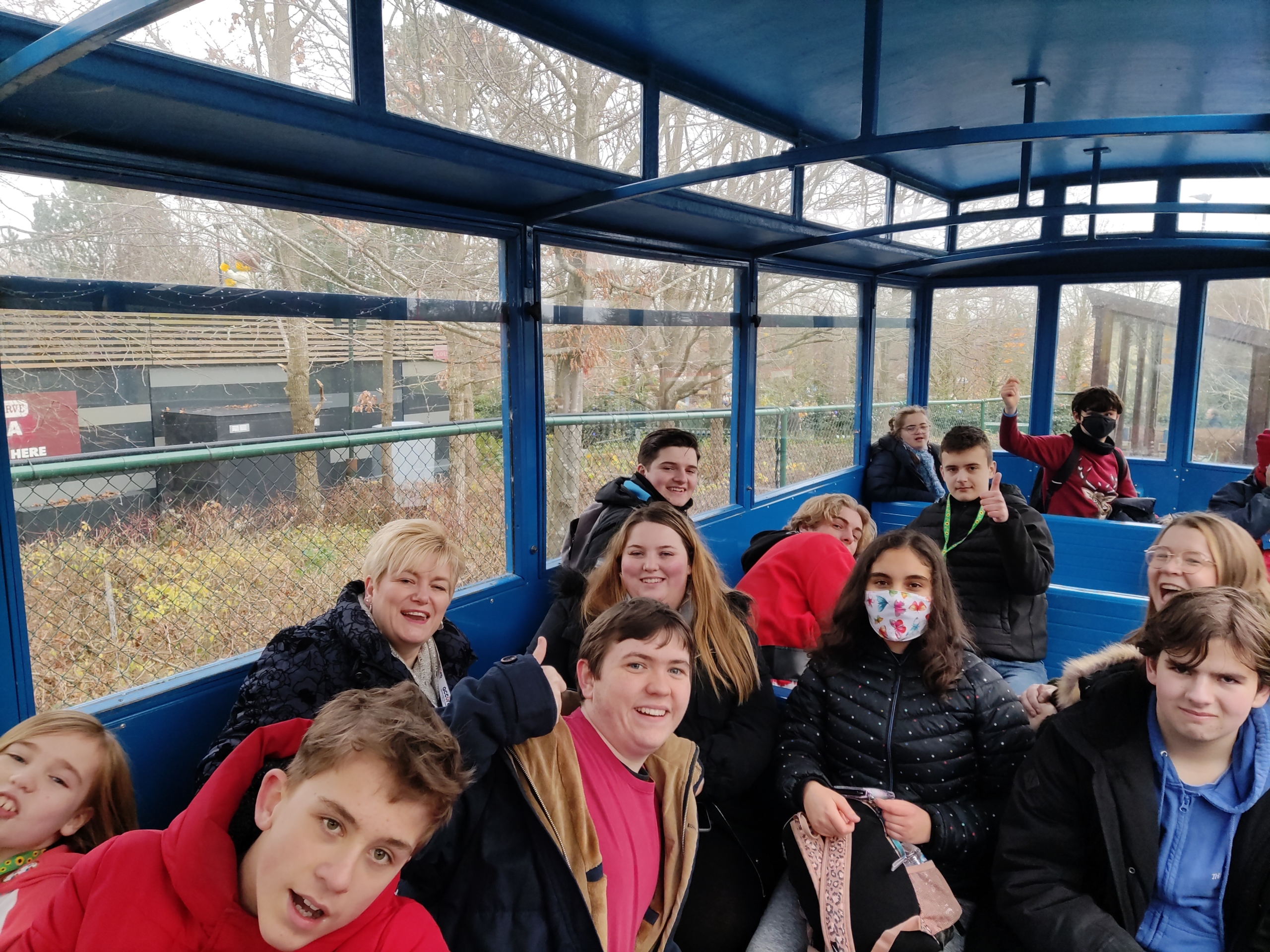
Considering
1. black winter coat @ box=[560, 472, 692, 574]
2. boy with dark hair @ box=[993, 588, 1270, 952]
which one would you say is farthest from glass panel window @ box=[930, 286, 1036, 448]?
boy with dark hair @ box=[993, 588, 1270, 952]

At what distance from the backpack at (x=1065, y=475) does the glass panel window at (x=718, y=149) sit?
9.24ft

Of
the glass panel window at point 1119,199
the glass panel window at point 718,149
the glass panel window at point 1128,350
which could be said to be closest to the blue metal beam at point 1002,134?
the glass panel window at point 718,149

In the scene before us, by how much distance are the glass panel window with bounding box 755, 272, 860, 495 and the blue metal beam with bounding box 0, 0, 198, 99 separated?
4437 mm

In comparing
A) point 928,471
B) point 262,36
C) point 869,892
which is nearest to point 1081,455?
point 928,471

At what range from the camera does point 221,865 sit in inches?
57.4

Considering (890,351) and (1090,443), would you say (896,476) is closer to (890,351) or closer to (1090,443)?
(890,351)

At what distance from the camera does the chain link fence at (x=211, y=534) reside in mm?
2578

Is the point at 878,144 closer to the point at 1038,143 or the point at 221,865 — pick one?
the point at 221,865

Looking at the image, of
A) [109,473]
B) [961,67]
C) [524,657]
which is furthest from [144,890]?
[961,67]

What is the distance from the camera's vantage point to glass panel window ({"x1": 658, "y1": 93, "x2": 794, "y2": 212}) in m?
3.90

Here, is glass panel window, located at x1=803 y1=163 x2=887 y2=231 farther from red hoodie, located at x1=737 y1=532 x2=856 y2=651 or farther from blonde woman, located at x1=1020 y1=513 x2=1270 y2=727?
blonde woman, located at x1=1020 y1=513 x2=1270 y2=727

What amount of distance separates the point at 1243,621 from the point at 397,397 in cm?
331

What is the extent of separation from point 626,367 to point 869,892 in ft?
13.6

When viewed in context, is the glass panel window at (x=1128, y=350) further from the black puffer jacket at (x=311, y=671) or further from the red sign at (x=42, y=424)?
the red sign at (x=42, y=424)
